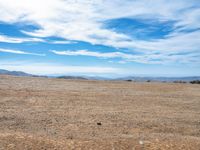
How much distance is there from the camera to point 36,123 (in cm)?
1304

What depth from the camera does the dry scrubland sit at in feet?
33.3

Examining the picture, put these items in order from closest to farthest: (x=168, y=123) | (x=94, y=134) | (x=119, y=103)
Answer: (x=94, y=134) < (x=168, y=123) < (x=119, y=103)

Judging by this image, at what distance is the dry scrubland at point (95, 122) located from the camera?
10.1 metres

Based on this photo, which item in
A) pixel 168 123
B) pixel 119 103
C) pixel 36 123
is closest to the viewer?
pixel 36 123

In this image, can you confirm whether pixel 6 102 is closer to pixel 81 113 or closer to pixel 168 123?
pixel 81 113

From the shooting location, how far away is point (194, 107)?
19078 millimetres

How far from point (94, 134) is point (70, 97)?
1029cm

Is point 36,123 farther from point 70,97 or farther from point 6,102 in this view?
point 70,97

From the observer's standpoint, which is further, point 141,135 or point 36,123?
point 36,123

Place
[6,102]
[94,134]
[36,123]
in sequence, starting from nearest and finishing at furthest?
1. [94,134]
2. [36,123]
3. [6,102]

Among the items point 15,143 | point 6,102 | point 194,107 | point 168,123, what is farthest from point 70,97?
point 15,143

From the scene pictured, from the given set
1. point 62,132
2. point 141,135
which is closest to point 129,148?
point 141,135

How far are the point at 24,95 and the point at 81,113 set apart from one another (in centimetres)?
692

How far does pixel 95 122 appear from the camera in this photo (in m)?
13.6
